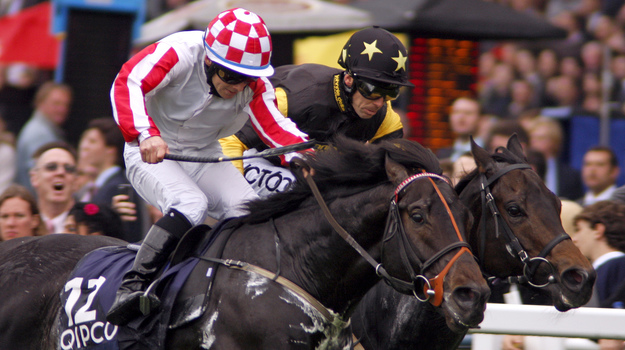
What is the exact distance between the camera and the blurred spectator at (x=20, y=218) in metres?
5.94

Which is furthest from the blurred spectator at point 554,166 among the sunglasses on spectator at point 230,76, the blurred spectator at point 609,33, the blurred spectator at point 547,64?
the sunglasses on spectator at point 230,76

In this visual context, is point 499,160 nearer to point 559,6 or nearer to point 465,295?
point 465,295

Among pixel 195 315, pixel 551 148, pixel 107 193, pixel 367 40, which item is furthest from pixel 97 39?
pixel 195 315

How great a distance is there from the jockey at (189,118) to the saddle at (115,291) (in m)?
0.07

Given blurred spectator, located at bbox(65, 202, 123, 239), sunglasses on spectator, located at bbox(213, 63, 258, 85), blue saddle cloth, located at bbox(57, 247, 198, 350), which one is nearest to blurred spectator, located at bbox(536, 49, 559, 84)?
blurred spectator, located at bbox(65, 202, 123, 239)

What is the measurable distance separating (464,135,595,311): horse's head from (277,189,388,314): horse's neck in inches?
37.7

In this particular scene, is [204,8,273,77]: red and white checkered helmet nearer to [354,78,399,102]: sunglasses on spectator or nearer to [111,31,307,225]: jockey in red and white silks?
[111,31,307,225]: jockey in red and white silks

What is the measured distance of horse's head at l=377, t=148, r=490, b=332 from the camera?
3348 millimetres

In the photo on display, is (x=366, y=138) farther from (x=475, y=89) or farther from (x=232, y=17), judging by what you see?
(x=475, y=89)

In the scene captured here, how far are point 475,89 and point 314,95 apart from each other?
4.84m

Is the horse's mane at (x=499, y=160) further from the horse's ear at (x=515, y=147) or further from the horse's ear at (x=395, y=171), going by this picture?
the horse's ear at (x=395, y=171)

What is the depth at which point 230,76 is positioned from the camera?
405 cm

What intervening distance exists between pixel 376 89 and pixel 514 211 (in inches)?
37.8

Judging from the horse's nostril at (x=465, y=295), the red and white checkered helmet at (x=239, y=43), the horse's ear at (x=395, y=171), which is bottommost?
the horse's nostril at (x=465, y=295)
